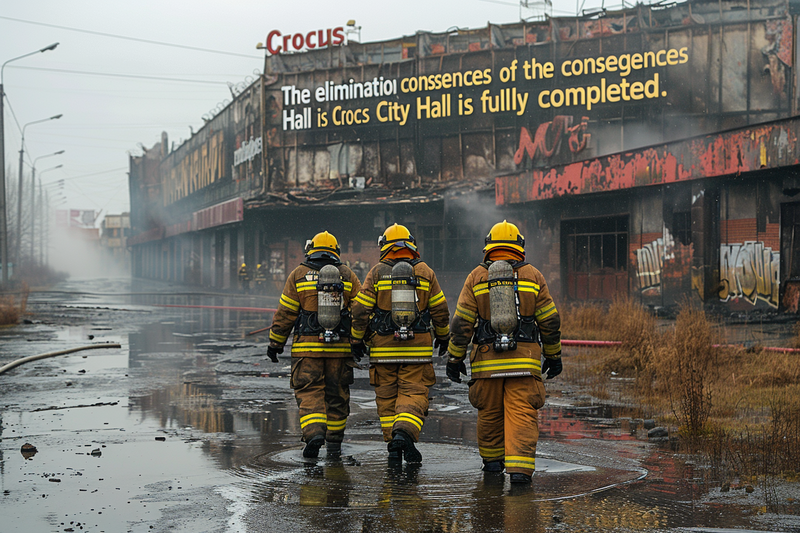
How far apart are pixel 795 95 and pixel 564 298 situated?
13.0 m

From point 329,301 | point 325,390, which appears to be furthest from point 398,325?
point 325,390

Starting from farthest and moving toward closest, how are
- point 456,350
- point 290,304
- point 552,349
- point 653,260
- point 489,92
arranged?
point 489,92
point 653,260
point 290,304
point 456,350
point 552,349

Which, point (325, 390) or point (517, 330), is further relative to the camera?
point (325, 390)

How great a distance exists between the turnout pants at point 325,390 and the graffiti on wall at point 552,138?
92.5 ft

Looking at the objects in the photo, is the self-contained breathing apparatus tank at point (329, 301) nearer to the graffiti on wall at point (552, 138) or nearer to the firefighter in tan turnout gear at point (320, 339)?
the firefighter in tan turnout gear at point (320, 339)

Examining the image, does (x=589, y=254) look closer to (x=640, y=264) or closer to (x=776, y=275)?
(x=640, y=264)

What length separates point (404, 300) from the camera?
684cm

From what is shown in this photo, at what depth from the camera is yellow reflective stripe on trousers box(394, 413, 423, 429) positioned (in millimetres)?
6511

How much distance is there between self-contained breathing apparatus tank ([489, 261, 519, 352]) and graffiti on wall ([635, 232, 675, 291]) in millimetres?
17384

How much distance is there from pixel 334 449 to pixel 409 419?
0.75 m

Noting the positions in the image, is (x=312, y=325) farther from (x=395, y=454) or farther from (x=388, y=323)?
(x=395, y=454)

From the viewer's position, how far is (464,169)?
37.5m

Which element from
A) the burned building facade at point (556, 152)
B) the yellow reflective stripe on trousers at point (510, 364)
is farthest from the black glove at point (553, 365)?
the burned building facade at point (556, 152)

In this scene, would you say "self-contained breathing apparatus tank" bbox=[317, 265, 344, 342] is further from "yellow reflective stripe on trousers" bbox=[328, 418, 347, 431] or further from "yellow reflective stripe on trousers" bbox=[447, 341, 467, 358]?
"yellow reflective stripe on trousers" bbox=[447, 341, 467, 358]
